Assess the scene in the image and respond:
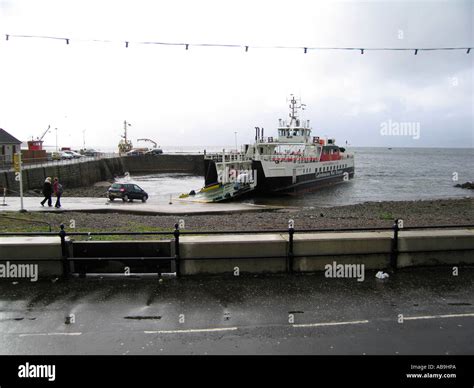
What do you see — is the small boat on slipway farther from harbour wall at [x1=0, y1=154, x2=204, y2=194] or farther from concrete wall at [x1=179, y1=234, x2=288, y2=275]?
concrete wall at [x1=179, y1=234, x2=288, y2=275]

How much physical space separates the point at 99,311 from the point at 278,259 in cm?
358

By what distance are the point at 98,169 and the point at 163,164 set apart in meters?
31.5

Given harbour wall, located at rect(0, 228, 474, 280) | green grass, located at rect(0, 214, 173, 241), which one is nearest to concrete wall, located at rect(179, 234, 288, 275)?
harbour wall, located at rect(0, 228, 474, 280)

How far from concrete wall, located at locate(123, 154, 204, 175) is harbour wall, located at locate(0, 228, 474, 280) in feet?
277

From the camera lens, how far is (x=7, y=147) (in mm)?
48531

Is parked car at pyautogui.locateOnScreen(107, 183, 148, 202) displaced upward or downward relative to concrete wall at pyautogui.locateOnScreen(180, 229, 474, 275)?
downward

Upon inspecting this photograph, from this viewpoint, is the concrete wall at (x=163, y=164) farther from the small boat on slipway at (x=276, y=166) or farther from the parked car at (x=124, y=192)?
the parked car at (x=124, y=192)

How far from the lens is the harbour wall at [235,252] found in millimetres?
8375

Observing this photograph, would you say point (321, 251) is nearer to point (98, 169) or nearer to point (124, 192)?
point (124, 192)

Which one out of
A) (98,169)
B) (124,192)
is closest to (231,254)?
(124,192)

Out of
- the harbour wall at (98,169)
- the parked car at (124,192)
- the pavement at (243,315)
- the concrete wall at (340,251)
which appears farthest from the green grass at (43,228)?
the harbour wall at (98,169)

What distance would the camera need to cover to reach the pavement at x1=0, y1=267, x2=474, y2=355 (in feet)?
18.7

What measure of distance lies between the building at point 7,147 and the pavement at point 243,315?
141ft

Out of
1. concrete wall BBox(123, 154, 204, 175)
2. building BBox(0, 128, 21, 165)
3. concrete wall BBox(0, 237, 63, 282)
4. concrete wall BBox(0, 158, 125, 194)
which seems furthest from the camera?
concrete wall BBox(123, 154, 204, 175)
